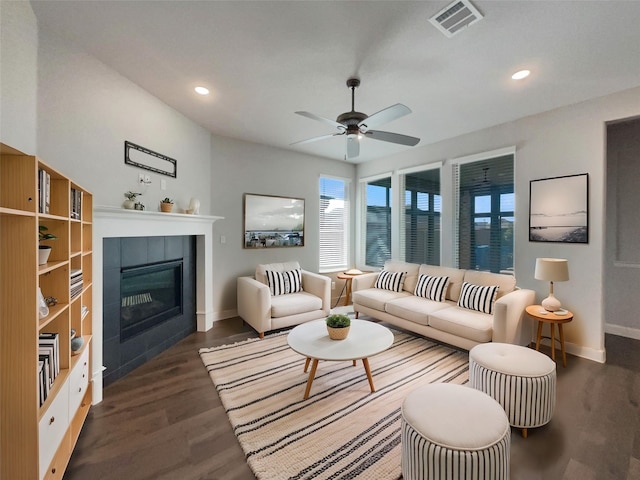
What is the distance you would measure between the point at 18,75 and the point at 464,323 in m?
4.05

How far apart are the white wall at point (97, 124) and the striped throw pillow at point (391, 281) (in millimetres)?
3074

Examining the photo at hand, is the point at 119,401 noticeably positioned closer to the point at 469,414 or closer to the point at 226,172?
the point at 469,414

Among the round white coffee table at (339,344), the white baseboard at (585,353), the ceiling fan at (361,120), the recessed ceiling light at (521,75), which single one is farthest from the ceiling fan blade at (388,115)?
the white baseboard at (585,353)

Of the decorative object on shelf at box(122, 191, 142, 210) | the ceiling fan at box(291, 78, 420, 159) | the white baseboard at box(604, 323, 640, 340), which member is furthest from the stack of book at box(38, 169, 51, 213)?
the white baseboard at box(604, 323, 640, 340)

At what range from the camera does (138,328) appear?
2826 mm

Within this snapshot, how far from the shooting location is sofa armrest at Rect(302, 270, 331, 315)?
4016 millimetres

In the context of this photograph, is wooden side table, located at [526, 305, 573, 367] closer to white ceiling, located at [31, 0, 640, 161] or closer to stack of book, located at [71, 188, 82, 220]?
white ceiling, located at [31, 0, 640, 161]

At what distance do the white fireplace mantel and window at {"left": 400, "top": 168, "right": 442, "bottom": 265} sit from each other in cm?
316

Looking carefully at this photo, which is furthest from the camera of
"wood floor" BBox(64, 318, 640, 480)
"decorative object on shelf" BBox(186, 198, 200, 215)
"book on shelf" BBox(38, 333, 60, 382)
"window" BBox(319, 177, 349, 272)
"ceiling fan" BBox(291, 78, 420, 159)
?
"window" BBox(319, 177, 349, 272)

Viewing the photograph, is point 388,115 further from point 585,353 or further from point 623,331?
point 623,331

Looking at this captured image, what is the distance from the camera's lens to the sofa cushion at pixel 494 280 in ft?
10.7

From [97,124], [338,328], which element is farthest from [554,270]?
[97,124]

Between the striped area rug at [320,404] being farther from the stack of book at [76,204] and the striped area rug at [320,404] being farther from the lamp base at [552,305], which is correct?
the stack of book at [76,204]

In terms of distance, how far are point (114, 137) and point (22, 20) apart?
884 millimetres
